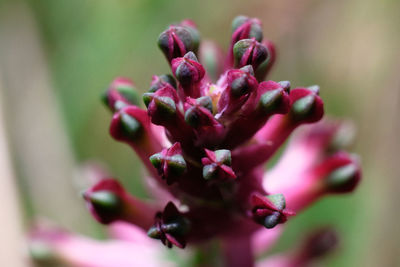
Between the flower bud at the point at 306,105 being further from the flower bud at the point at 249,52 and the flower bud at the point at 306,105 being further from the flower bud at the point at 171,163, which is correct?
the flower bud at the point at 171,163

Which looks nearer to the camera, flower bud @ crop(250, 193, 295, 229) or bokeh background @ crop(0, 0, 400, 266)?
flower bud @ crop(250, 193, 295, 229)

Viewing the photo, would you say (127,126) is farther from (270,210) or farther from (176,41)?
Answer: (270,210)

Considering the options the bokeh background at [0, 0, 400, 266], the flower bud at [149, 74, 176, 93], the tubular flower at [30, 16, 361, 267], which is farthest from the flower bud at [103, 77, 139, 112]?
the bokeh background at [0, 0, 400, 266]

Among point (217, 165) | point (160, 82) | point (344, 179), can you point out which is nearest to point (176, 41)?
point (160, 82)

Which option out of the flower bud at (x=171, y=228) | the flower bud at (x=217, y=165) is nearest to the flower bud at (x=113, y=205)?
the flower bud at (x=171, y=228)

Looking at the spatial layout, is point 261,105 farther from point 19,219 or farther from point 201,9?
point 201,9

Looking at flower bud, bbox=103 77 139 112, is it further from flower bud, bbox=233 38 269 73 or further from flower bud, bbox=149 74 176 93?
flower bud, bbox=233 38 269 73

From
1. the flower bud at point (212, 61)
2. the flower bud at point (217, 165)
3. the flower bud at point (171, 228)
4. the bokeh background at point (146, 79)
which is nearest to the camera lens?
the flower bud at point (217, 165)
